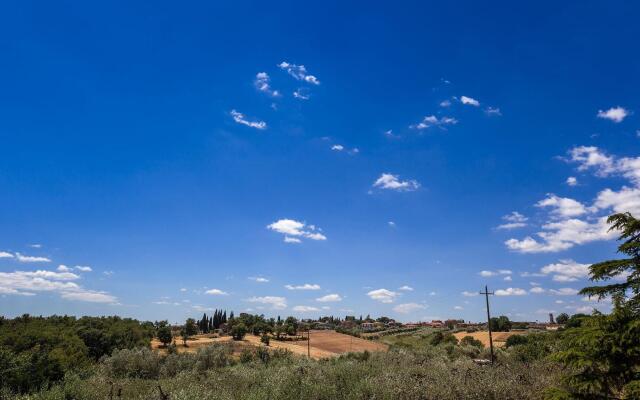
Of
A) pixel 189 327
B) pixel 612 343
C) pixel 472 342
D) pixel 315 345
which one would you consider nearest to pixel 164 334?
pixel 189 327

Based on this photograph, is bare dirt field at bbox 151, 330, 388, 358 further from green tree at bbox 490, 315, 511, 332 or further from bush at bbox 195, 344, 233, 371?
green tree at bbox 490, 315, 511, 332

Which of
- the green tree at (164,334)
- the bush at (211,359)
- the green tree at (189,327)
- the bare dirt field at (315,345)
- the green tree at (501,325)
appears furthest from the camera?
the green tree at (501,325)

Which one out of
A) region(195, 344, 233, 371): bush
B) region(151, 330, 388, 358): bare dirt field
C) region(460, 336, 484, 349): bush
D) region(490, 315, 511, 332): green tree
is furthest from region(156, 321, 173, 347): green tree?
region(490, 315, 511, 332): green tree

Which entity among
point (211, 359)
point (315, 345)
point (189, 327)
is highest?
point (189, 327)

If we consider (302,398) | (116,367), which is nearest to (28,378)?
(116,367)

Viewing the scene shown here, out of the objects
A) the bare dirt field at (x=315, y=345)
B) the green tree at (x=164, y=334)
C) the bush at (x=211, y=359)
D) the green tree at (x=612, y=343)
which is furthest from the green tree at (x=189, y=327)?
the green tree at (x=612, y=343)

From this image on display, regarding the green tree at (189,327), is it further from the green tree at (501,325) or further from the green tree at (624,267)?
the green tree at (624,267)

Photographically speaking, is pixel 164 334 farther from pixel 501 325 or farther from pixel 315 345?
pixel 501 325

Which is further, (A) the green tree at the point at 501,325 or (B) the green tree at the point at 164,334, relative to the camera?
(A) the green tree at the point at 501,325

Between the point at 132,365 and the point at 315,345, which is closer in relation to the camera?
the point at 132,365

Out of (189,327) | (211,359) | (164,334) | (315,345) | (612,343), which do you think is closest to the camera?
(612,343)

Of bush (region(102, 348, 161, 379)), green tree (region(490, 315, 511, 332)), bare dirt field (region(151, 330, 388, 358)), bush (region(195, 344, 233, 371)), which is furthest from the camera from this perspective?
green tree (region(490, 315, 511, 332))

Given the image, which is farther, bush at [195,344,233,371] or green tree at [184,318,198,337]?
green tree at [184,318,198,337]

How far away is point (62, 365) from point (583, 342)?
3293 centimetres
